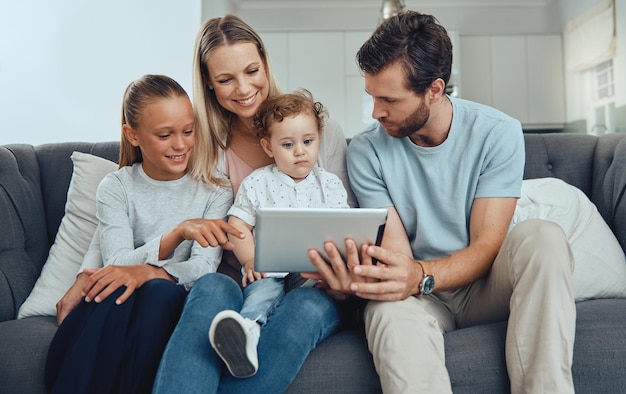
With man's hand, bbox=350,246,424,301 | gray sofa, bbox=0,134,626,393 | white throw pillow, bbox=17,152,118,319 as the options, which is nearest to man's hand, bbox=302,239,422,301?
man's hand, bbox=350,246,424,301

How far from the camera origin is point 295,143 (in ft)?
5.63

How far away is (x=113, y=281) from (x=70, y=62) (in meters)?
2.77

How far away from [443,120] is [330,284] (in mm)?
598

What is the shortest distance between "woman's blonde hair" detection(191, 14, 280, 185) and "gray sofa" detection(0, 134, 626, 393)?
0.45 m

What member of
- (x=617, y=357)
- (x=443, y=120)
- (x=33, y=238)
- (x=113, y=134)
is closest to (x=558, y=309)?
(x=617, y=357)

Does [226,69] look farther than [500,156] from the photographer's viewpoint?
Yes

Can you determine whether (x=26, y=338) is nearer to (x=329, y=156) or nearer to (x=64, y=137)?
(x=329, y=156)

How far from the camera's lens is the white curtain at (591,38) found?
4.92 m

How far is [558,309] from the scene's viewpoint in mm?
1251

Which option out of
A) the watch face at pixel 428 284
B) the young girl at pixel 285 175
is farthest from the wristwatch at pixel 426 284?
the young girl at pixel 285 175

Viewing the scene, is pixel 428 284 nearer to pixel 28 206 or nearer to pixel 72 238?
pixel 72 238

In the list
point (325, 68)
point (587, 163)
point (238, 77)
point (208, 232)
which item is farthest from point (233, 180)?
point (325, 68)

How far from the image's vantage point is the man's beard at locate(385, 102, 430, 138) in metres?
1.66

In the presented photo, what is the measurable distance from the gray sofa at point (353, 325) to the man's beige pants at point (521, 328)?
8 cm
